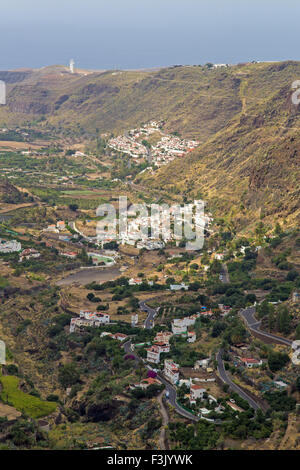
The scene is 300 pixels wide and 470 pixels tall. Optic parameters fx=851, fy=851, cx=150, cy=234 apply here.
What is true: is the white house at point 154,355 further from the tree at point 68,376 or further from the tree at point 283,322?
the tree at point 283,322

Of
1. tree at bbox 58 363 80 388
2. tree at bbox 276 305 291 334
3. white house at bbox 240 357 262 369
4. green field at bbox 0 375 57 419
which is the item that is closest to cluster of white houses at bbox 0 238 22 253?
tree at bbox 58 363 80 388

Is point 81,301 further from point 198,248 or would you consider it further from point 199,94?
point 199,94

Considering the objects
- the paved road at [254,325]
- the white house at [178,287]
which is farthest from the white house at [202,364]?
the white house at [178,287]

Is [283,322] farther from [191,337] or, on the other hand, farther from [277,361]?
[191,337]

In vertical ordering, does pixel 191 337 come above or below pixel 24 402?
above

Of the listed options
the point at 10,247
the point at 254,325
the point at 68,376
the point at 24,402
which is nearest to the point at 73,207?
the point at 10,247
